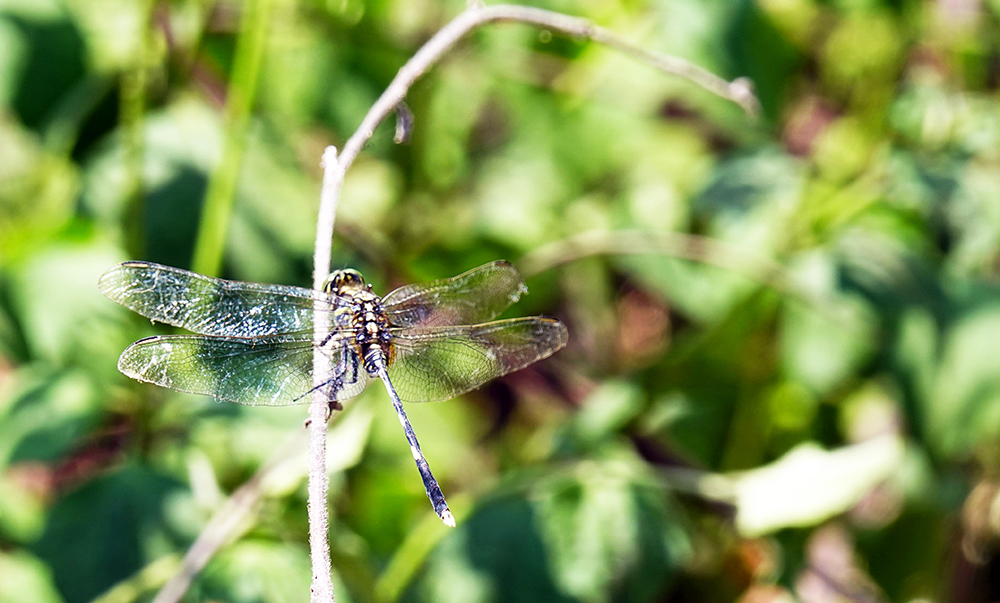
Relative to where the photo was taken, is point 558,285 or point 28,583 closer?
point 28,583

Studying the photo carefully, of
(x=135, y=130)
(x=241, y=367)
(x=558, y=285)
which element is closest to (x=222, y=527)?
(x=241, y=367)

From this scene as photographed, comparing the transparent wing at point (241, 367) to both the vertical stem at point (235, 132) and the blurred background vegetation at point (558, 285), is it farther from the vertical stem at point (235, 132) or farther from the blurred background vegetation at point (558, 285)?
the vertical stem at point (235, 132)

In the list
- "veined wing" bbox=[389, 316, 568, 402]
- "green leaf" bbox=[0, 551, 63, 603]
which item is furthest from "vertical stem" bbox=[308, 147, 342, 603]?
"green leaf" bbox=[0, 551, 63, 603]

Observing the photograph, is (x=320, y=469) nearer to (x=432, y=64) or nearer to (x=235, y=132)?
(x=432, y=64)

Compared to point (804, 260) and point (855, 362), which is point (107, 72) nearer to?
point (804, 260)

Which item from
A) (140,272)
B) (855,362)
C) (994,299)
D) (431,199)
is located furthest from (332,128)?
(994,299)

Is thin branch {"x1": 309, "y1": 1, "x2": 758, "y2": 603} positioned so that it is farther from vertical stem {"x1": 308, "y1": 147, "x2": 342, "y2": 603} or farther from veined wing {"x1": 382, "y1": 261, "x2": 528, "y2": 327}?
veined wing {"x1": 382, "y1": 261, "x2": 528, "y2": 327}
